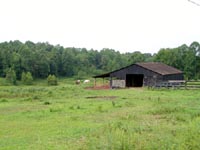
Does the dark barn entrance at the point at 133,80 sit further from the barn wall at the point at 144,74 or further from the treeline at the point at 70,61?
the treeline at the point at 70,61

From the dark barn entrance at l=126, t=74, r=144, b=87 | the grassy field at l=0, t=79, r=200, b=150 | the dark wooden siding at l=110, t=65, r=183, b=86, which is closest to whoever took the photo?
the grassy field at l=0, t=79, r=200, b=150

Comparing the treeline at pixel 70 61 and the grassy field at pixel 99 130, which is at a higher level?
the treeline at pixel 70 61

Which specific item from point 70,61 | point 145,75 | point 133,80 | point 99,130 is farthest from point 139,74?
point 70,61

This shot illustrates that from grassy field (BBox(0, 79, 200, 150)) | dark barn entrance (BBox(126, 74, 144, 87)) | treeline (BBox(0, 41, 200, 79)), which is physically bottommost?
grassy field (BBox(0, 79, 200, 150))

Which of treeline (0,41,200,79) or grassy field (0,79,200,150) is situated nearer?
grassy field (0,79,200,150)

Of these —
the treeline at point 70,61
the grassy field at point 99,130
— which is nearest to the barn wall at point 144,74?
the grassy field at point 99,130

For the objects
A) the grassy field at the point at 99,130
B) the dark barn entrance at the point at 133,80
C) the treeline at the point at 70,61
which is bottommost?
the grassy field at the point at 99,130

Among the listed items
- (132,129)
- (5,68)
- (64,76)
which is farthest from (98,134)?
(64,76)

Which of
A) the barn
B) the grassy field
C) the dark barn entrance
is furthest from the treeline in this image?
the grassy field

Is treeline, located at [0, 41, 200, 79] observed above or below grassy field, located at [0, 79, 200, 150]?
above

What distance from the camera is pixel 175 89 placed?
113 ft

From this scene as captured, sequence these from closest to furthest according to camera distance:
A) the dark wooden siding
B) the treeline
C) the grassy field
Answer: the grassy field < the dark wooden siding < the treeline

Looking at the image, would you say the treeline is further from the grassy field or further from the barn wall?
the grassy field

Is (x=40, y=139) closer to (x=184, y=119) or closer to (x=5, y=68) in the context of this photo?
(x=184, y=119)
